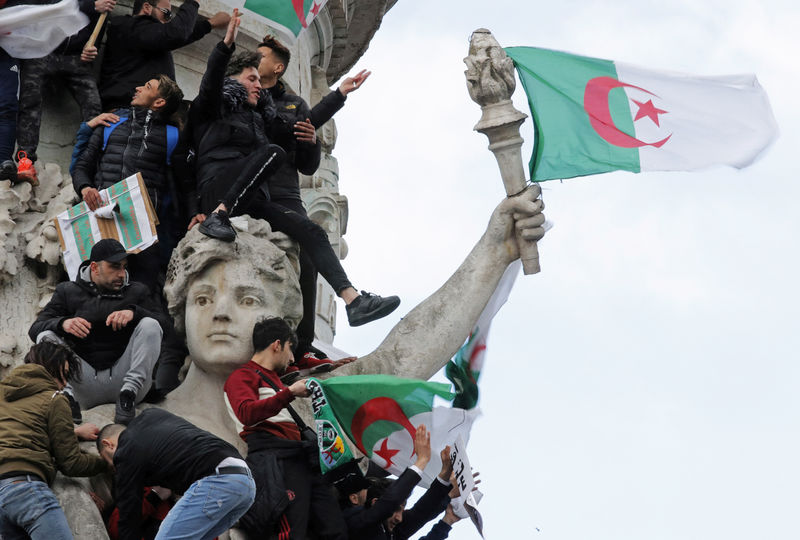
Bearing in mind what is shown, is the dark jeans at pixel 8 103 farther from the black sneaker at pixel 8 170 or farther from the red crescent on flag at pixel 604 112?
the red crescent on flag at pixel 604 112

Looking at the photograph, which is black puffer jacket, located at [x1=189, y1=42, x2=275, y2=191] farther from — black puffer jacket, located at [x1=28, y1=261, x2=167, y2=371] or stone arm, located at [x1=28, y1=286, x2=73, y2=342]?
stone arm, located at [x1=28, y1=286, x2=73, y2=342]

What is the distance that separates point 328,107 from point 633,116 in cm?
279

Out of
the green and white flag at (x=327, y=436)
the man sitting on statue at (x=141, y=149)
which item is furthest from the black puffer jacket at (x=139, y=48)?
the green and white flag at (x=327, y=436)

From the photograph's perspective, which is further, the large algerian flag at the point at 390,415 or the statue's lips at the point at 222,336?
the statue's lips at the point at 222,336

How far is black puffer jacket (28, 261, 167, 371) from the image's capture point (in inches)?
634

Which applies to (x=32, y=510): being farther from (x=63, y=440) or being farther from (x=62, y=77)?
(x=62, y=77)

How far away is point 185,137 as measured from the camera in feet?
59.7

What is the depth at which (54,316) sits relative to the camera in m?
16.1

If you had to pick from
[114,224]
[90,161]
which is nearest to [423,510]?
[114,224]

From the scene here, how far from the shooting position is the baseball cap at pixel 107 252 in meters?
16.1

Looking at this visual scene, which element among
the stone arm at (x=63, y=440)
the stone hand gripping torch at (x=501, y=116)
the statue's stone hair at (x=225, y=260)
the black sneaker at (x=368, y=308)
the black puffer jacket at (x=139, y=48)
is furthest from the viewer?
the black puffer jacket at (x=139, y=48)

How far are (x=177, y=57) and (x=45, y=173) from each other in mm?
2337

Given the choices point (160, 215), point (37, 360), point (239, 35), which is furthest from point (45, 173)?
point (37, 360)

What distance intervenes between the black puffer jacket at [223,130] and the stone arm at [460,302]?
201 cm
